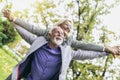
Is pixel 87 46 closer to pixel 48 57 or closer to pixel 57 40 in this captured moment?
pixel 57 40

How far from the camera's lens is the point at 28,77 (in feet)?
15.2

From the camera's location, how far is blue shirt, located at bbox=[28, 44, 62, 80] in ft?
14.8

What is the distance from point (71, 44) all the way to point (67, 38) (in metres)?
0.10

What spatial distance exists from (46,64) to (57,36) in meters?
0.38

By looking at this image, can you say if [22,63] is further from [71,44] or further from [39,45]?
[71,44]

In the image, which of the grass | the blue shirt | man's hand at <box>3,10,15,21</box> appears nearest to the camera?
the blue shirt

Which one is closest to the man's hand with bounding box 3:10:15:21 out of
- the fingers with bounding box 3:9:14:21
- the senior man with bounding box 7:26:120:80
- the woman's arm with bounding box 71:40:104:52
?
the fingers with bounding box 3:9:14:21

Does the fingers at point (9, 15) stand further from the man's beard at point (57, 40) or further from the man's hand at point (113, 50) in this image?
the man's hand at point (113, 50)

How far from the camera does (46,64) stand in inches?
179

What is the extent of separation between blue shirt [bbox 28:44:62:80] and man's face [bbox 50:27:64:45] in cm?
16

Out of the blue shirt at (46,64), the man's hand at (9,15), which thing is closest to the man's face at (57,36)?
the blue shirt at (46,64)

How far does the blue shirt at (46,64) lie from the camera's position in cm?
452

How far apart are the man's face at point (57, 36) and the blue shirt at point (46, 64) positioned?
0.51ft

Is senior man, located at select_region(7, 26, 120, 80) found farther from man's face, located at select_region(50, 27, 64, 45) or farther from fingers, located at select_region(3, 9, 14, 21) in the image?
fingers, located at select_region(3, 9, 14, 21)
